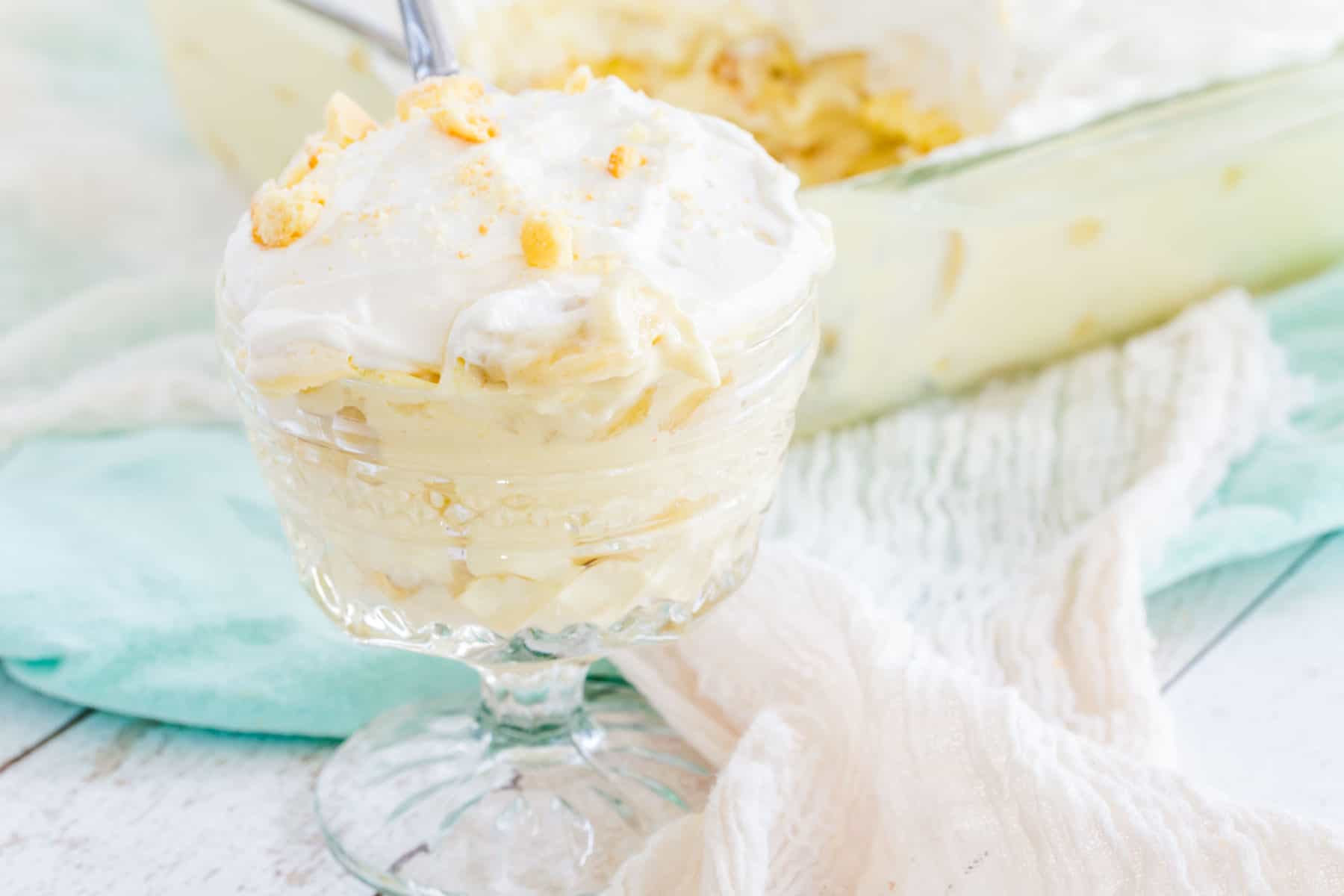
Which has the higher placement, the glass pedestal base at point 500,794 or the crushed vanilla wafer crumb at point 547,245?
the crushed vanilla wafer crumb at point 547,245

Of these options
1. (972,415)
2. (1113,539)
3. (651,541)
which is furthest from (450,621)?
(972,415)

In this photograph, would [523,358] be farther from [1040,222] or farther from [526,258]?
[1040,222]

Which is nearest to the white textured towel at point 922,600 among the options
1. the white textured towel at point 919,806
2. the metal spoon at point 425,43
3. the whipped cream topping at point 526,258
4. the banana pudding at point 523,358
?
the white textured towel at point 919,806

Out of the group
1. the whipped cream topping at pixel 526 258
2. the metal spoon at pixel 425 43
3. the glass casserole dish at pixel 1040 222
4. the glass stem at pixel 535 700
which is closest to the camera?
the whipped cream topping at pixel 526 258

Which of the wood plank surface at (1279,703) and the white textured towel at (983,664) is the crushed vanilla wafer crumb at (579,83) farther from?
the wood plank surface at (1279,703)

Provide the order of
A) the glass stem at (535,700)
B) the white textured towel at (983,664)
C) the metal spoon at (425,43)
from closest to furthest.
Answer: the white textured towel at (983,664), the glass stem at (535,700), the metal spoon at (425,43)

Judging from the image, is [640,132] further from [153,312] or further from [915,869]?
[153,312]

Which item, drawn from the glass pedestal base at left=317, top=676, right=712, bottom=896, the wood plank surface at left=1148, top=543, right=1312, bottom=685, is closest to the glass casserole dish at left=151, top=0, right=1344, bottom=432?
the wood plank surface at left=1148, top=543, right=1312, bottom=685
